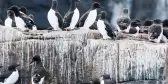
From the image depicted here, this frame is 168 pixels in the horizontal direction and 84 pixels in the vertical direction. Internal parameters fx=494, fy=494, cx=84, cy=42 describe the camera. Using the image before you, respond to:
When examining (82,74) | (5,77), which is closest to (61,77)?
(82,74)

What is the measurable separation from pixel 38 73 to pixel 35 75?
57 mm

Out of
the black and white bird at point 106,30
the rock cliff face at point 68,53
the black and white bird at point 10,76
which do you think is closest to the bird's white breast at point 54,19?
the rock cliff face at point 68,53

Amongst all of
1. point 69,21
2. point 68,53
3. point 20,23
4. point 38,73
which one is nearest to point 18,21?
point 20,23

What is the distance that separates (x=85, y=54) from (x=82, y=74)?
34cm

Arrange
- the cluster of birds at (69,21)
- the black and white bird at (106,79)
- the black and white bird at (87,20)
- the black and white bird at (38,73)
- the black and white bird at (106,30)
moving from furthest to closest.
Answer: the black and white bird at (87,20) < the cluster of birds at (69,21) < the black and white bird at (106,30) < the black and white bird at (38,73) < the black and white bird at (106,79)

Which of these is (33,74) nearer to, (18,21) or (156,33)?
(18,21)

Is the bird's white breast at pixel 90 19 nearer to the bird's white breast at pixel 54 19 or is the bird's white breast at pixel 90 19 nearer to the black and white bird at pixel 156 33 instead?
the bird's white breast at pixel 54 19

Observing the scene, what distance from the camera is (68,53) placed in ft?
26.9

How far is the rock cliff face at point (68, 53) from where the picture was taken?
802 cm

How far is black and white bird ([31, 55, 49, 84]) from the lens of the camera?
7613 millimetres

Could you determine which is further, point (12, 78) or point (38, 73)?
point (12, 78)

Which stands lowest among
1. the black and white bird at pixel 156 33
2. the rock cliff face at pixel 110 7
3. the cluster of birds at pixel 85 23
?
the black and white bird at pixel 156 33

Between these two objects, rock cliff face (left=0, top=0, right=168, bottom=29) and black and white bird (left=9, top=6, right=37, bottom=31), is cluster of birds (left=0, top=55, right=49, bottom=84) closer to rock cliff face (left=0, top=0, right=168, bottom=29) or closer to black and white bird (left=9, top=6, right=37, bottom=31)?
black and white bird (left=9, top=6, right=37, bottom=31)

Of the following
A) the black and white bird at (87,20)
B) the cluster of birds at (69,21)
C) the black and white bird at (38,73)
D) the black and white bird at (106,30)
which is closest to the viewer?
the black and white bird at (38,73)
